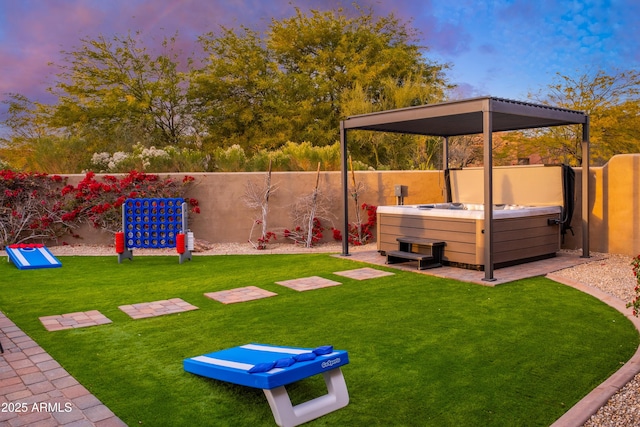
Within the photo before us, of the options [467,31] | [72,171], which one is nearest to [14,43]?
[72,171]

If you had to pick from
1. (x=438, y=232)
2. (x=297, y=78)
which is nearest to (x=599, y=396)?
(x=438, y=232)

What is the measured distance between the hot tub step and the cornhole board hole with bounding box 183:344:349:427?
3989 mm

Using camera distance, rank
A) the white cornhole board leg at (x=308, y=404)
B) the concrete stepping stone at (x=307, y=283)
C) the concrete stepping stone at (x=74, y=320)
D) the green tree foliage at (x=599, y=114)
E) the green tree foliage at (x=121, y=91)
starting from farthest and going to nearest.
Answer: the green tree foliage at (x=121, y=91), the green tree foliage at (x=599, y=114), the concrete stepping stone at (x=307, y=283), the concrete stepping stone at (x=74, y=320), the white cornhole board leg at (x=308, y=404)

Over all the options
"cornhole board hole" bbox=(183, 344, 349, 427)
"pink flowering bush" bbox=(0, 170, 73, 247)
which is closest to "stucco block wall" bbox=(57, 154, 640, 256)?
"pink flowering bush" bbox=(0, 170, 73, 247)

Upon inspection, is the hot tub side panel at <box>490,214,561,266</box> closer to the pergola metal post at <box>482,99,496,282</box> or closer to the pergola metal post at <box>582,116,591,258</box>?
the pergola metal post at <box>582,116,591,258</box>

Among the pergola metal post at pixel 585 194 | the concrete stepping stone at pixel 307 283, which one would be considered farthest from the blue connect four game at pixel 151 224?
the pergola metal post at pixel 585 194

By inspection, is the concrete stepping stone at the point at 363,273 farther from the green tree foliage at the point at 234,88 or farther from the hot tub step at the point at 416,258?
the green tree foliage at the point at 234,88

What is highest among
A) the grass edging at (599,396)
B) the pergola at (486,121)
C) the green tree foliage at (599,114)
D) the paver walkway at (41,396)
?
the green tree foliage at (599,114)

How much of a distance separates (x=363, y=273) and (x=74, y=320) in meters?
3.50

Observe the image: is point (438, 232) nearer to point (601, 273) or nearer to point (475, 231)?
point (475, 231)

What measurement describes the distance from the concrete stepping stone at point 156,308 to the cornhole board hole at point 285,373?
1.80 m

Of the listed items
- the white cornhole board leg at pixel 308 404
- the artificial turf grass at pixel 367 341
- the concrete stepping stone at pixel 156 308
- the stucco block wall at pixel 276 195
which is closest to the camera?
the white cornhole board leg at pixel 308 404

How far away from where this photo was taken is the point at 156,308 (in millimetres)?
4992

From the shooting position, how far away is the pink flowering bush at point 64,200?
30.3ft
